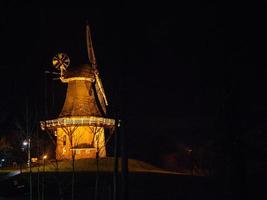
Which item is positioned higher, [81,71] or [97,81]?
[81,71]

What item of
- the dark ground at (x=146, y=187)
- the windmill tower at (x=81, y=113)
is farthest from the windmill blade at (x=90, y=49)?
the dark ground at (x=146, y=187)

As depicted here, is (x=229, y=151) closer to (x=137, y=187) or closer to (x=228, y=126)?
(x=228, y=126)

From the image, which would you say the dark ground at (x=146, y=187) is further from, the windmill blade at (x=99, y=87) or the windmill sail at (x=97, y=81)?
the windmill blade at (x=99, y=87)

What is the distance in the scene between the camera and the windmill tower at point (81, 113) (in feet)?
141

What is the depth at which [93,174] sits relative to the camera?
31531 mm

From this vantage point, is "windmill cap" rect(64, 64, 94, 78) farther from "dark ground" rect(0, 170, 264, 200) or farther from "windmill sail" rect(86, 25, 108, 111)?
"dark ground" rect(0, 170, 264, 200)

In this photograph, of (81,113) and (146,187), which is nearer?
(146,187)

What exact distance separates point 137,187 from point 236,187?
1317 centimetres

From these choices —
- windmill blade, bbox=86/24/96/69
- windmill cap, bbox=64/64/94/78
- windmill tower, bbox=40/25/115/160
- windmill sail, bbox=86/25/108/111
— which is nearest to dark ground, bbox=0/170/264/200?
windmill tower, bbox=40/25/115/160

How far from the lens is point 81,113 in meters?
43.9

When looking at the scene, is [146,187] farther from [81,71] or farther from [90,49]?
[90,49]

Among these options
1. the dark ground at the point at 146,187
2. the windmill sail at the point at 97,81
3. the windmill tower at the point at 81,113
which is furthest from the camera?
the windmill sail at the point at 97,81

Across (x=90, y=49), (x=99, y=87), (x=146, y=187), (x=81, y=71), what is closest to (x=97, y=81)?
(x=99, y=87)

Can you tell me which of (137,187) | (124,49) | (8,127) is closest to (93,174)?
(137,187)
